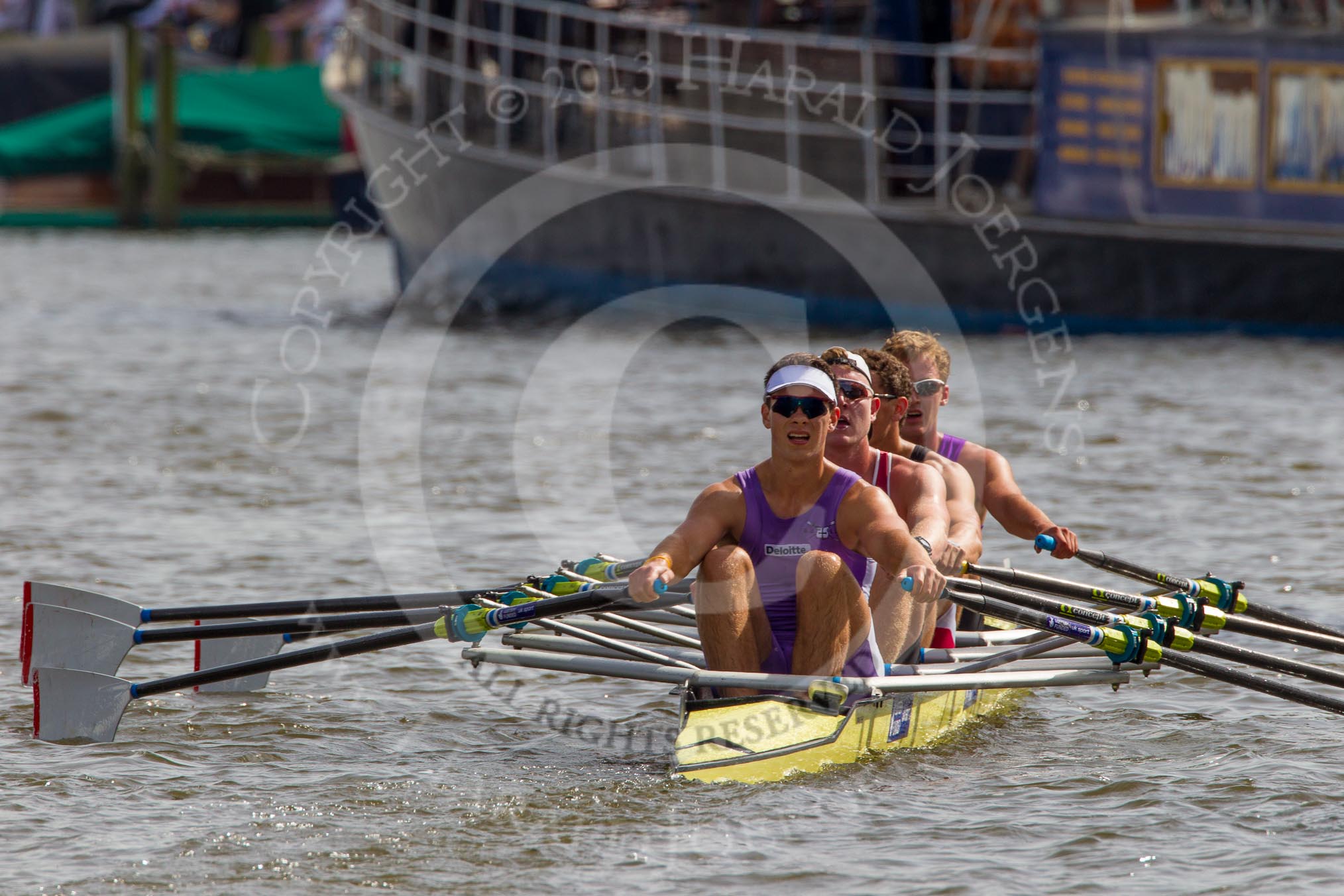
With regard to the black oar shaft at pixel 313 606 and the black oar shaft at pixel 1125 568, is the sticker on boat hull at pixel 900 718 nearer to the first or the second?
the black oar shaft at pixel 1125 568

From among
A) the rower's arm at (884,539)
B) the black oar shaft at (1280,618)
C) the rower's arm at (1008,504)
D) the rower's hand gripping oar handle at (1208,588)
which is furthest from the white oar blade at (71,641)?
the black oar shaft at (1280,618)

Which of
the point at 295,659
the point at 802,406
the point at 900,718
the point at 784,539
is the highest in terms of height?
the point at 802,406

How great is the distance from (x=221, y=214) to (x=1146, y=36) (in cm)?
2349

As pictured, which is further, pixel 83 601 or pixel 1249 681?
pixel 83 601

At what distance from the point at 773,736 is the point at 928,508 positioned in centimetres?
138

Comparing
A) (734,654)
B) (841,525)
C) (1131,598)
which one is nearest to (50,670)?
(734,654)

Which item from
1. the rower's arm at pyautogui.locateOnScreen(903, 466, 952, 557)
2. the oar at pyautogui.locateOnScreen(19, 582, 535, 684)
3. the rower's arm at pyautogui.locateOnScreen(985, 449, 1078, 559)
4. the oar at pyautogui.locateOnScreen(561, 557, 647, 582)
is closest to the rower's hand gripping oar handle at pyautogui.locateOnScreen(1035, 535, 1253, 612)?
the rower's arm at pyautogui.locateOnScreen(985, 449, 1078, 559)

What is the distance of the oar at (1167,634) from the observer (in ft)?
24.5

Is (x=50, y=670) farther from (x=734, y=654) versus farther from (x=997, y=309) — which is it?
(x=997, y=309)

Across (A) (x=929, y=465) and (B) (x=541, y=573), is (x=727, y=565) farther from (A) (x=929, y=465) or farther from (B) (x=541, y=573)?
(B) (x=541, y=573)

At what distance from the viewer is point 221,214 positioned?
38.3 m

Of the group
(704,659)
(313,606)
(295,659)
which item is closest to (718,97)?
(313,606)

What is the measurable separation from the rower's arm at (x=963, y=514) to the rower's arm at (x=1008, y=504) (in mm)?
252

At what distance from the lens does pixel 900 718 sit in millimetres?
7438
